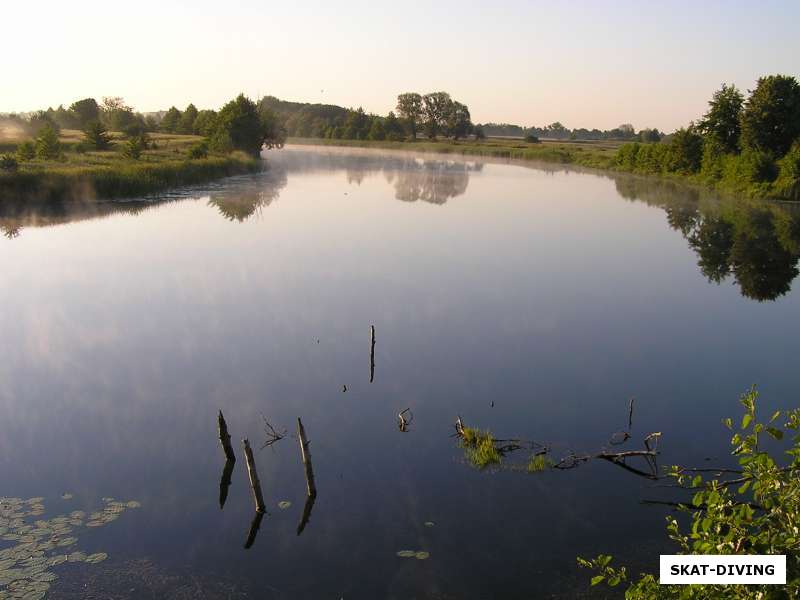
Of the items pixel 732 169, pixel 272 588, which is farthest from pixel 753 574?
pixel 732 169

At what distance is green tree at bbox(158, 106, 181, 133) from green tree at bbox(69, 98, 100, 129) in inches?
465

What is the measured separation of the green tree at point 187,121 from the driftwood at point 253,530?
115 m

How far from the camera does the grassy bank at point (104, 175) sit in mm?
46091

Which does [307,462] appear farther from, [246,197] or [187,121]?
[187,121]

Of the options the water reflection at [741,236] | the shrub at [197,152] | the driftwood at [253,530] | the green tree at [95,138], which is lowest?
the driftwood at [253,530]

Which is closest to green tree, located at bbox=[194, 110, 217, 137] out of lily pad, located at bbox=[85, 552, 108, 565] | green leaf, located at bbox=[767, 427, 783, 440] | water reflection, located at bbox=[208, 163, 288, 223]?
water reflection, located at bbox=[208, 163, 288, 223]

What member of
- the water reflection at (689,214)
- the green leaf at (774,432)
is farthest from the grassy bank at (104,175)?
the green leaf at (774,432)

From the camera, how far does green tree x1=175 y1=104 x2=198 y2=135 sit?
11594cm

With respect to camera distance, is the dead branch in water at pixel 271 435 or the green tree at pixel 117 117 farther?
the green tree at pixel 117 117

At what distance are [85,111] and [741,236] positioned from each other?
4393 inches

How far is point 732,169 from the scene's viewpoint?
71.4 m

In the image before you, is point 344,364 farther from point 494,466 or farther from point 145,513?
point 145,513

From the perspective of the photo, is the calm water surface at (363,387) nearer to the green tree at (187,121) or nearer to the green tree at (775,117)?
the green tree at (775,117)

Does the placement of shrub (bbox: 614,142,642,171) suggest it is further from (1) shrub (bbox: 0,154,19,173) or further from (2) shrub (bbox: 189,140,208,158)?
(1) shrub (bbox: 0,154,19,173)
